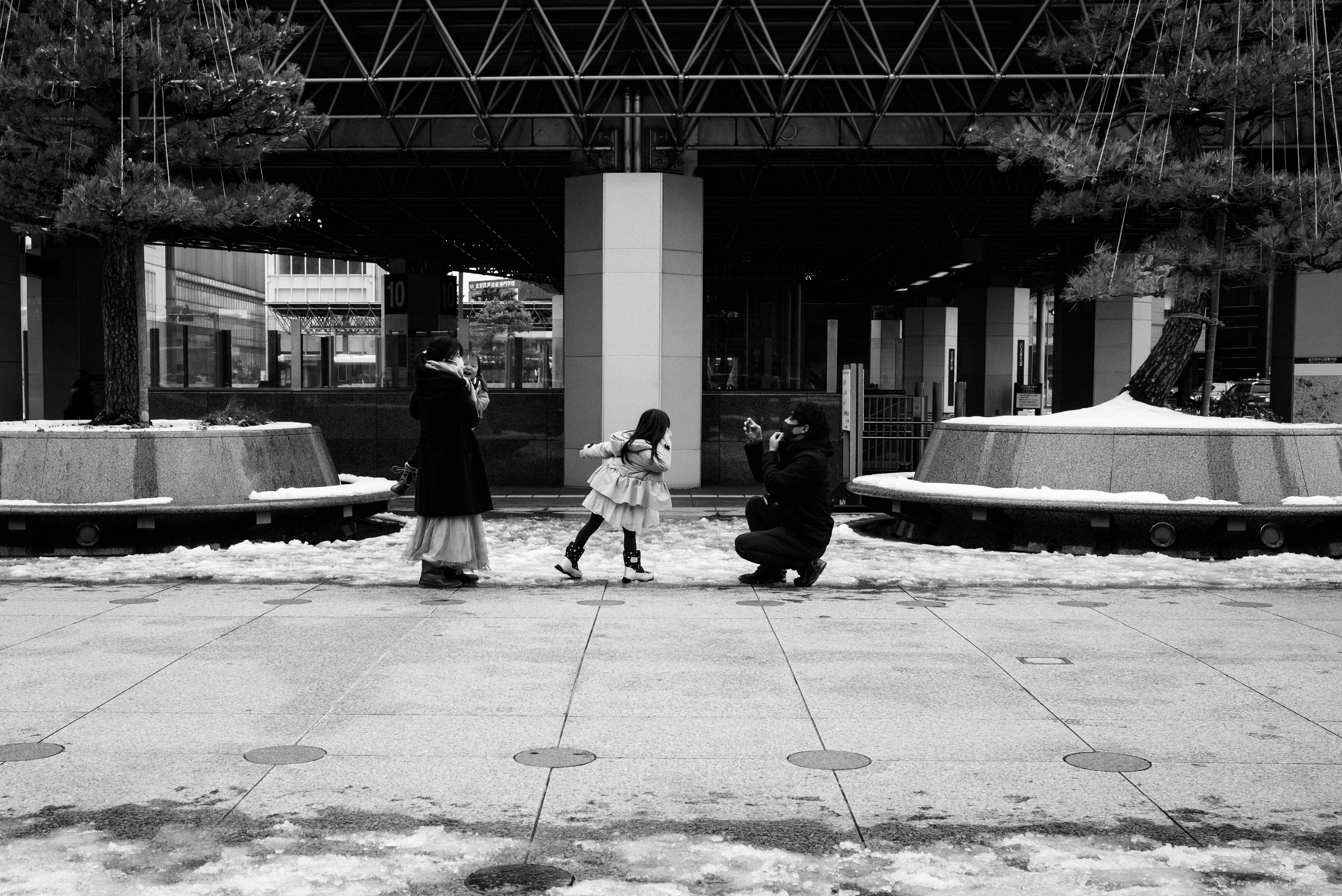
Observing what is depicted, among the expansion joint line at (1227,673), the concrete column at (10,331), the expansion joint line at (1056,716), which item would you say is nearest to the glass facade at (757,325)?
the concrete column at (10,331)

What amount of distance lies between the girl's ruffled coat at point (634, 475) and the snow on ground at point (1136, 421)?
456cm

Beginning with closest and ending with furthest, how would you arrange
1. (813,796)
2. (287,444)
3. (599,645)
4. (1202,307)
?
1. (813,796)
2. (599,645)
3. (287,444)
4. (1202,307)

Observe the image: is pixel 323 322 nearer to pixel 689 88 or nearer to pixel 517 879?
pixel 689 88

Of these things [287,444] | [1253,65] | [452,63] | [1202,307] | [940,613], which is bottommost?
[940,613]

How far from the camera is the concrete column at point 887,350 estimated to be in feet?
234

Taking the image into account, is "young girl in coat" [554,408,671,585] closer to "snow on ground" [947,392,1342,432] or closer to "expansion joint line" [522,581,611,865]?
"expansion joint line" [522,581,611,865]

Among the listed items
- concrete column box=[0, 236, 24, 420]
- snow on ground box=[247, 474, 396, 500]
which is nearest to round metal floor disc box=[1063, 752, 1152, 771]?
snow on ground box=[247, 474, 396, 500]

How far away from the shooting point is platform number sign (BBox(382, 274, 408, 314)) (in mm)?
50906

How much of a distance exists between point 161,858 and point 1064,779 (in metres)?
3.29

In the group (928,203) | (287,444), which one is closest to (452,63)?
(287,444)

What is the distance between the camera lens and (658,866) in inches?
163

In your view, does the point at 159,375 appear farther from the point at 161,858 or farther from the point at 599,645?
the point at 161,858

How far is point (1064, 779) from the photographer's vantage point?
507cm

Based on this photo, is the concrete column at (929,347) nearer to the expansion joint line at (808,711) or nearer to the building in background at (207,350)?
the building in background at (207,350)
